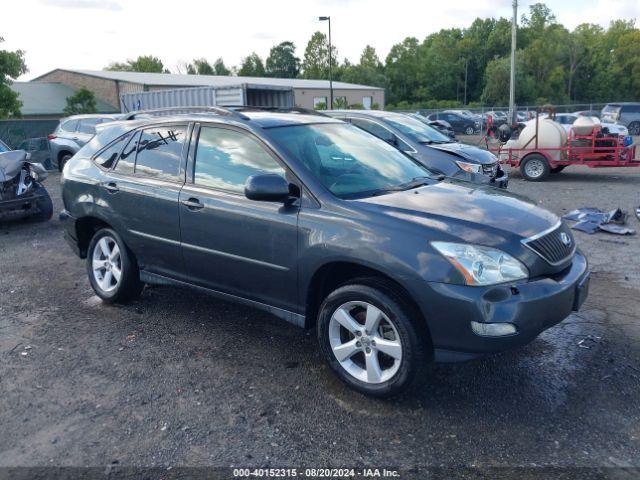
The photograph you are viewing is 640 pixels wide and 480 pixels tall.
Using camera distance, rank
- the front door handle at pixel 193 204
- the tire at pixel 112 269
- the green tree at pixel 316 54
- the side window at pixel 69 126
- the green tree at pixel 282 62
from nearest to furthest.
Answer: the front door handle at pixel 193 204 → the tire at pixel 112 269 → the side window at pixel 69 126 → the green tree at pixel 316 54 → the green tree at pixel 282 62

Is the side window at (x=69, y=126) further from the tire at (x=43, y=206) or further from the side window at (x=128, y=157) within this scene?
the side window at (x=128, y=157)

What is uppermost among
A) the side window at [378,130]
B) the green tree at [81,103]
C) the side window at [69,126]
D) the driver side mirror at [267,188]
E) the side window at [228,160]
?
the green tree at [81,103]

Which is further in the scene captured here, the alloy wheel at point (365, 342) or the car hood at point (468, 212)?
the alloy wheel at point (365, 342)

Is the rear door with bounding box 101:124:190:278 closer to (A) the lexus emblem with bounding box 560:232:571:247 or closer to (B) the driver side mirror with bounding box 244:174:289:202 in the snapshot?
(B) the driver side mirror with bounding box 244:174:289:202

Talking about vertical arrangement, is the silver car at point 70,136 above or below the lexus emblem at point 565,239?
above

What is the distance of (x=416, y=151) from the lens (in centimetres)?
939

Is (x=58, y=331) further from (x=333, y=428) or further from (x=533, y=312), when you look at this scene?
(x=533, y=312)

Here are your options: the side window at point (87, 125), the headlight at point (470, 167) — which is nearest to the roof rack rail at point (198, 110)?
the headlight at point (470, 167)

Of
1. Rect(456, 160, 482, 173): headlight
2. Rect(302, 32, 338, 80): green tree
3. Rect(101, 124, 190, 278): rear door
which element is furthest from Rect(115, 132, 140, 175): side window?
Rect(302, 32, 338, 80): green tree

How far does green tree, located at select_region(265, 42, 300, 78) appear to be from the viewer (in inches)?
3688

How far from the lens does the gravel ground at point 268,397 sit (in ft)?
9.95

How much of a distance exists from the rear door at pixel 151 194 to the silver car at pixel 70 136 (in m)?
11.7

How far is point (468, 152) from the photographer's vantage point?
379 inches

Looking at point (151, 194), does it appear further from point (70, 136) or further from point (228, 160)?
point (70, 136)
